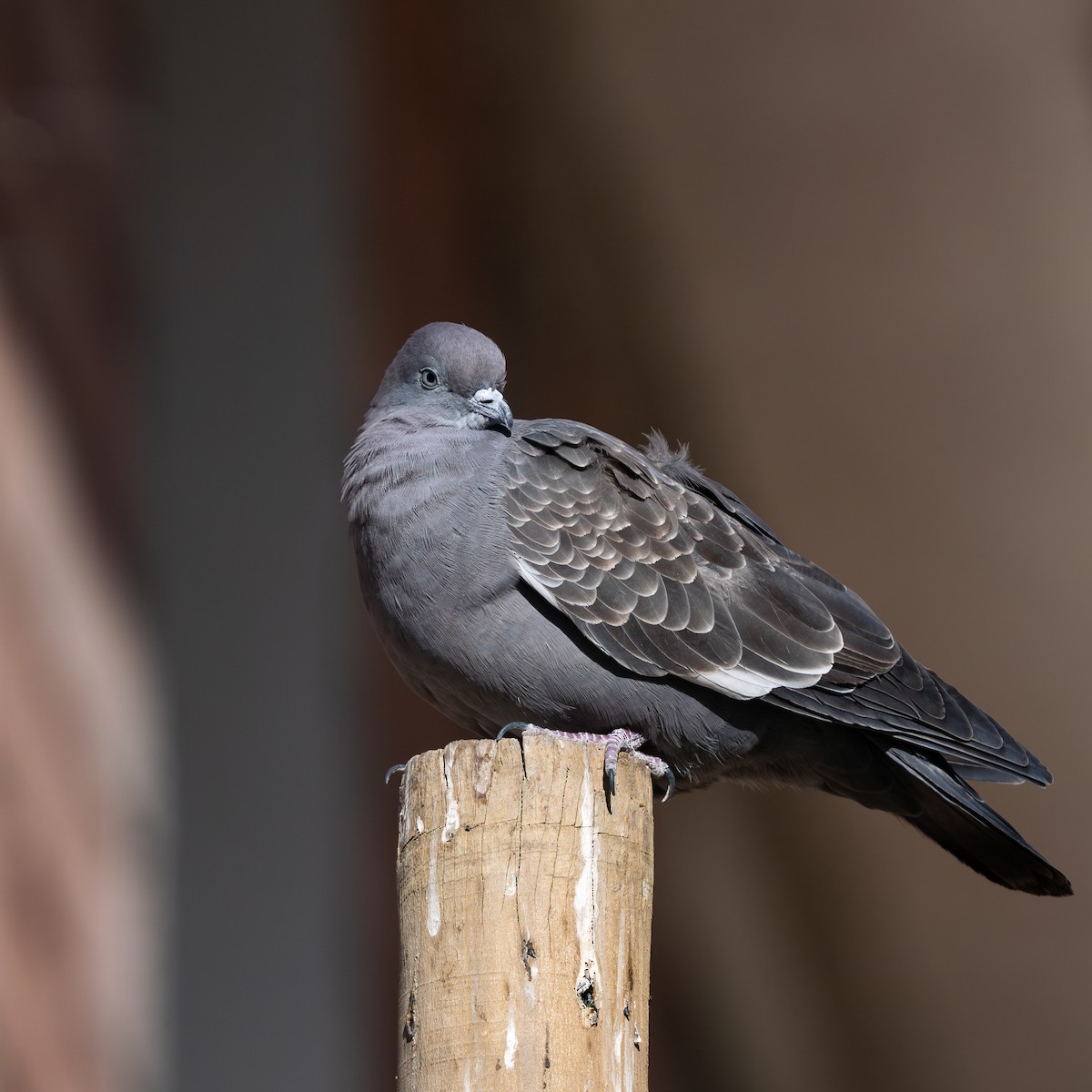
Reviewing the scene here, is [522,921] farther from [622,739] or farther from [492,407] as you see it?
[492,407]

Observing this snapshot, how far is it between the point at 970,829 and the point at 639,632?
1.01m

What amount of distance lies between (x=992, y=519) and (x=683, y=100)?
2300 mm

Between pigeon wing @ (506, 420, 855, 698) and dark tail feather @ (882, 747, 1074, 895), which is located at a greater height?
pigeon wing @ (506, 420, 855, 698)

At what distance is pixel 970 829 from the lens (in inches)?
161

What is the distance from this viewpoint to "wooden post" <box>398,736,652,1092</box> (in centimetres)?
282

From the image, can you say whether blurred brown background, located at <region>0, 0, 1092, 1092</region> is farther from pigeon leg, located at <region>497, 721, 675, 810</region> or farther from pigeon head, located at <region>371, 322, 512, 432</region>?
pigeon leg, located at <region>497, 721, 675, 810</region>

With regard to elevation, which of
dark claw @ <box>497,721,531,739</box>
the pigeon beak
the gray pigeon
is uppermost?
the pigeon beak

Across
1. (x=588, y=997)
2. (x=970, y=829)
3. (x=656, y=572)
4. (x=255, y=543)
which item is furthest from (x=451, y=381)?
(x=255, y=543)

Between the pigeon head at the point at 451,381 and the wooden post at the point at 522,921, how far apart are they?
4.69 feet

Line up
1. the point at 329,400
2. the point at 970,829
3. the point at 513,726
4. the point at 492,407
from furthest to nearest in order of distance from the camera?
the point at 329,400 → the point at 492,407 → the point at 970,829 → the point at 513,726

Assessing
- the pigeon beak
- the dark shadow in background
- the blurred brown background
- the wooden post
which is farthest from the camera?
the dark shadow in background

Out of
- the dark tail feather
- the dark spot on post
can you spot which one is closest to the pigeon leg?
the dark tail feather

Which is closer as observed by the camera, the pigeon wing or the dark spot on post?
the dark spot on post

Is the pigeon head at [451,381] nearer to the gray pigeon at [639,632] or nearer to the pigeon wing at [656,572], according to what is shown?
the gray pigeon at [639,632]
